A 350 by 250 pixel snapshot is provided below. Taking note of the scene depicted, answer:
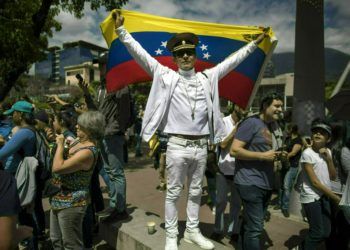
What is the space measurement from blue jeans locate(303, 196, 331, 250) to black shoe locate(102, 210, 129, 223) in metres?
2.16

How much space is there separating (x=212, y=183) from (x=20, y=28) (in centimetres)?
634

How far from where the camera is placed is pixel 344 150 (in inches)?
134

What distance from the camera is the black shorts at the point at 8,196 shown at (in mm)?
1618

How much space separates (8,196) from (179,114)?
160cm

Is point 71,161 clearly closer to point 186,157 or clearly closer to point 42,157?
point 186,157

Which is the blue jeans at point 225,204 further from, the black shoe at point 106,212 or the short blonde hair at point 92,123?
the short blonde hair at point 92,123

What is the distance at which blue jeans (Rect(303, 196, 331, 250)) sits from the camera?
3.20 metres

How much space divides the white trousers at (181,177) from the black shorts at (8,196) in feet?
4.70

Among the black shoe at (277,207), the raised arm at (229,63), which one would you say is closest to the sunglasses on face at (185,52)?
the raised arm at (229,63)

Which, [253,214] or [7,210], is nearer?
[7,210]

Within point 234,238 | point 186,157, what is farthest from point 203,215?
point 186,157

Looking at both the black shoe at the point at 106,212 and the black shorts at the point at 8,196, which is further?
the black shoe at the point at 106,212

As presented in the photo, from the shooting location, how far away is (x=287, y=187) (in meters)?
5.32

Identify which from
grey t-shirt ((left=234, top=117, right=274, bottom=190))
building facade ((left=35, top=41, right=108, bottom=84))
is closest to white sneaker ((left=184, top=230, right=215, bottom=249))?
grey t-shirt ((left=234, top=117, right=274, bottom=190))
